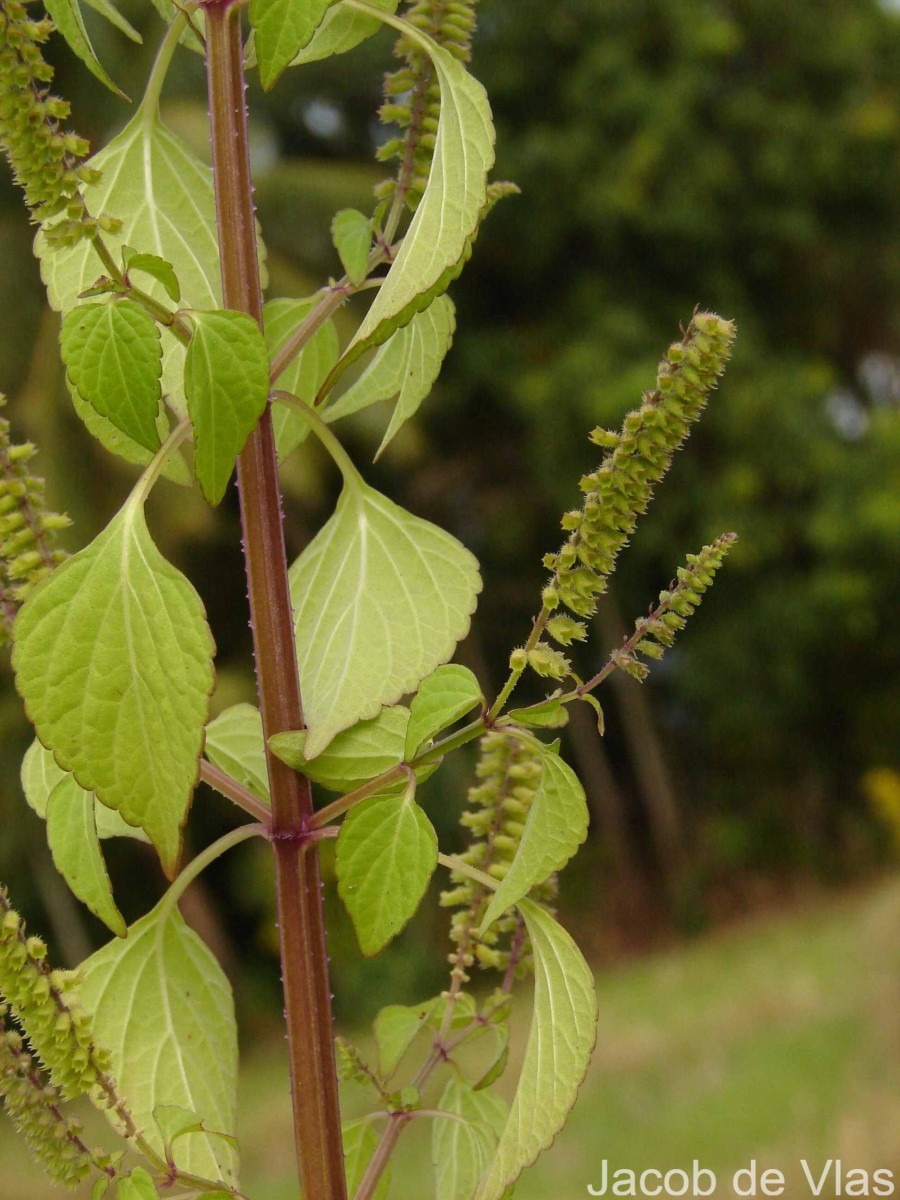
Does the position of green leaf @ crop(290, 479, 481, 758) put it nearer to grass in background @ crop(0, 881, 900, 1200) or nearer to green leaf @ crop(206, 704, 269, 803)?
green leaf @ crop(206, 704, 269, 803)

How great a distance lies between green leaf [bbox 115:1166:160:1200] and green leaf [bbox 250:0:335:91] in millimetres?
291

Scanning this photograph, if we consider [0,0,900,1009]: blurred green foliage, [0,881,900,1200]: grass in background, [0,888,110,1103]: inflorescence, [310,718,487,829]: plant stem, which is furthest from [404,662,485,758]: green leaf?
[0,0,900,1009]: blurred green foliage

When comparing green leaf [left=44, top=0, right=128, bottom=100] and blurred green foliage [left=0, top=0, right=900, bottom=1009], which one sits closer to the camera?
green leaf [left=44, top=0, right=128, bottom=100]

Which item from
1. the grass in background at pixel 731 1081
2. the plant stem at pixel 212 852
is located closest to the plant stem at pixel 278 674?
the plant stem at pixel 212 852

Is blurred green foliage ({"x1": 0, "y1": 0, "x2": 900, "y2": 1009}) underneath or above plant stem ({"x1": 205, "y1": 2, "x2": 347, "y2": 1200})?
underneath

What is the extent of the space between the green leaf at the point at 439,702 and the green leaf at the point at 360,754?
0.02 meters

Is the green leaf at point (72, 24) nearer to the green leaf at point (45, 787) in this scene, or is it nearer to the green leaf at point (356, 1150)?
the green leaf at point (45, 787)

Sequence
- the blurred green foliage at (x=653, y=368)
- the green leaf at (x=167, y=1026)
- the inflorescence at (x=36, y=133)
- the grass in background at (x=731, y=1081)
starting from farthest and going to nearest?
1. the blurred green foliage at (x=653, y=368)
2. the grass in background at (x=731, y=1081)
3. the green leaf at (x=167, y=1026)
4. the inflorescence at (x=36, y=133)

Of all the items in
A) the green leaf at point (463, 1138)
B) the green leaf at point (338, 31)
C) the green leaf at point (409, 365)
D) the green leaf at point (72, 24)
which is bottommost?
the green leaf at point (463, 1138)

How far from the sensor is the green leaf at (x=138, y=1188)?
347 millimetres

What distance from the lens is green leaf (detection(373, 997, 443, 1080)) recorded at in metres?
0.46

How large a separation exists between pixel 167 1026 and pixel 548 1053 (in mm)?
132

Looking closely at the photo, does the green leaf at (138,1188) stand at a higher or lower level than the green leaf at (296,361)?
lower

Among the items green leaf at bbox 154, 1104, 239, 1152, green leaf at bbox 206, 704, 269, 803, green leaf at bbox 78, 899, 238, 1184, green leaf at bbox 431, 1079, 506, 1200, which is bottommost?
green leaf at bbox 431, 1079, 506, 1200
